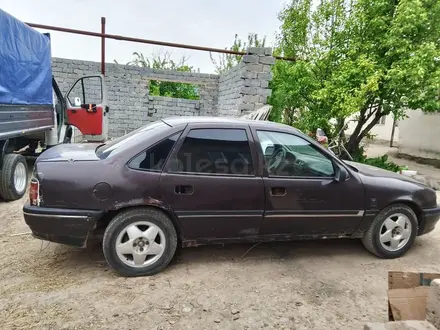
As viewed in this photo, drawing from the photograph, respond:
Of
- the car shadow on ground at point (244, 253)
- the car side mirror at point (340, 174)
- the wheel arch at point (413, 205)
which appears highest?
the car side mirror at point (340, 174)

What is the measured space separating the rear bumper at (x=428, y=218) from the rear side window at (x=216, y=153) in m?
2.19

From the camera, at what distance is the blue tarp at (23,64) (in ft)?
15.6

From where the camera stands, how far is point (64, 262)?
10.5 ft

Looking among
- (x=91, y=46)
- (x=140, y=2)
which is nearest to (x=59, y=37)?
(x=91, y=46)

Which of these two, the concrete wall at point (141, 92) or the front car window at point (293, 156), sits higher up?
the concrete wall at point (141, 92)

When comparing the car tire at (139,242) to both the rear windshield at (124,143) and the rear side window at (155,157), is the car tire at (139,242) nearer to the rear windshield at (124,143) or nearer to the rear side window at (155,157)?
the rear side window at (155,157)

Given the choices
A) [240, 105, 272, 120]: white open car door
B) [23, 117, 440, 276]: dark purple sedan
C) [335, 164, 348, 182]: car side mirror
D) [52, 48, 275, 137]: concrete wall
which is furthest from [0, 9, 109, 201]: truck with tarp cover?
[335, 164, 348, 182]: car side mirror

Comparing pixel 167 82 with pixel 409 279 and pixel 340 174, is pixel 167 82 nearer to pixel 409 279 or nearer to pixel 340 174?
pixel 340 174

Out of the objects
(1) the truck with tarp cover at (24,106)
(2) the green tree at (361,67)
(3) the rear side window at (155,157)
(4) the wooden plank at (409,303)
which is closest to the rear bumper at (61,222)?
(3) the rear side window at (155,157)

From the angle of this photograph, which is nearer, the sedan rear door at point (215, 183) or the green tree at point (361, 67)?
the sedan rear door at point (215, 183)

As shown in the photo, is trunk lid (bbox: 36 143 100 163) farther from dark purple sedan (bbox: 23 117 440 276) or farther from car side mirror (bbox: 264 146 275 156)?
car side mirror (bbox: 264 146 275 156)

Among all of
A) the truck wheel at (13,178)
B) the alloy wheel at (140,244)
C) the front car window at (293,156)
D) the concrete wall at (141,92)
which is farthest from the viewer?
the concrete wall at (141,92)

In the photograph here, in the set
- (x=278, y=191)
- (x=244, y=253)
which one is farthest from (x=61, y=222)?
(x=278, y=191)

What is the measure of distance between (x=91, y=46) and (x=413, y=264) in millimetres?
12660
